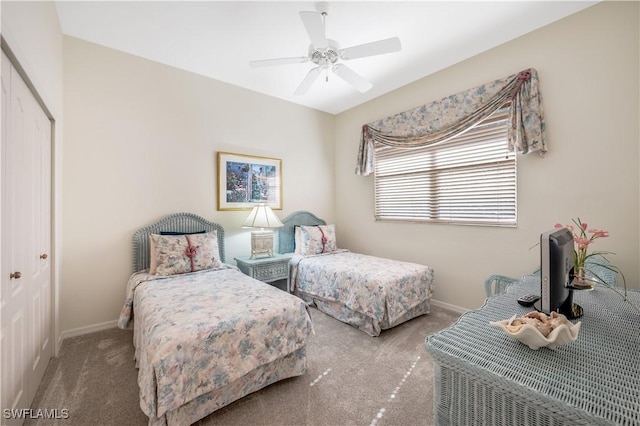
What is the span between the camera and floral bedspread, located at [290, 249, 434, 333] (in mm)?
2561

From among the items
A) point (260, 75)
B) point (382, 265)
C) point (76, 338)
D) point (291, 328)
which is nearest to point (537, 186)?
point (382, 265)

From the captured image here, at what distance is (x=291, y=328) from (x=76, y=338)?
2.18 m

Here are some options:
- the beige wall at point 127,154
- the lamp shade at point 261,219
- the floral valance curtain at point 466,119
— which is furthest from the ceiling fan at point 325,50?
the lamp shade at point 261,219

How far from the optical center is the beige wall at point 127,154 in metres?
2.56

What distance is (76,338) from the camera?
2496 mm

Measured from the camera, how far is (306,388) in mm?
1825

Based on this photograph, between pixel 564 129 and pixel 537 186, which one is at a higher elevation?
pixel 564 129

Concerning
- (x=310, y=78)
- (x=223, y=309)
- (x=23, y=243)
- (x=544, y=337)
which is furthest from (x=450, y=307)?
(x=23, y=243)

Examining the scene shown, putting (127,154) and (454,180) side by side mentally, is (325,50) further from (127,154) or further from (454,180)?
(127,154)

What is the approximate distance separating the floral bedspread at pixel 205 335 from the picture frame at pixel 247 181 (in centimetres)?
145

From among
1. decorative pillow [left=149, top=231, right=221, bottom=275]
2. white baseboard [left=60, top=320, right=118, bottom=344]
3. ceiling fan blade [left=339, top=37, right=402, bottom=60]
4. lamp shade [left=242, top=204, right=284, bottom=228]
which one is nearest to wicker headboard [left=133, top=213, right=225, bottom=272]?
decorative pillow [left=149, top=231, right=221, bottom=275]

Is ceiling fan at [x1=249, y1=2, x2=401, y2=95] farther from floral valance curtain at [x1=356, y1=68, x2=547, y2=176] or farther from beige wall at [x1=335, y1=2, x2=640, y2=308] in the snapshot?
beige wall at [x1=335, y1=2, x2=640, y2=308]

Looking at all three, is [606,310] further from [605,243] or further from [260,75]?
[260,75]

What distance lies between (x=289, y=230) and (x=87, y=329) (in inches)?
95.0
